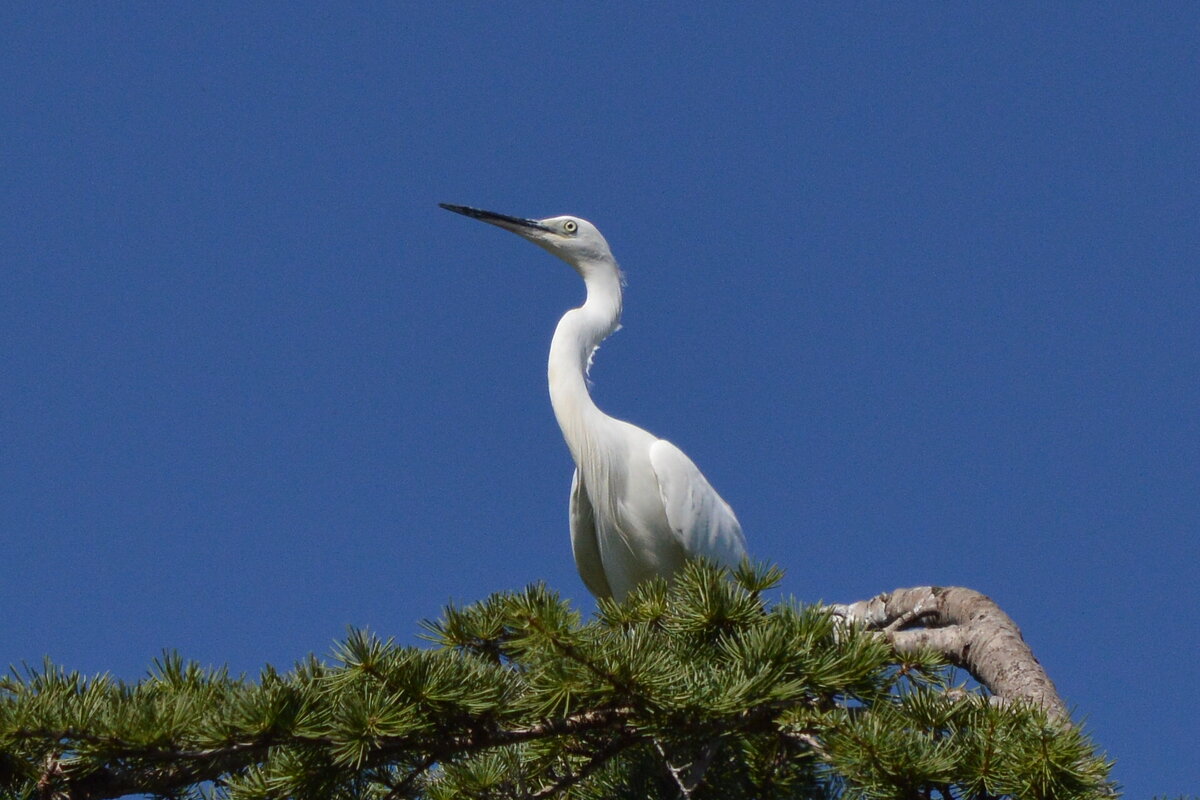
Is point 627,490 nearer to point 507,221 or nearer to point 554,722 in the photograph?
point 507,221

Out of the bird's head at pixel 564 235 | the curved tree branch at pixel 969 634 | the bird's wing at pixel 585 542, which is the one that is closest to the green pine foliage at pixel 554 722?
the curved tree branch at pixel 969 634

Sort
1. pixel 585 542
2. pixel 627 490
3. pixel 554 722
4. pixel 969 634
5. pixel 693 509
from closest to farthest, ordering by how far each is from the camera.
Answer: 1. pixel 554 722
2. pixel 969 634
3. pixel 693 509
4. pixel 627 490
5. pixel 585 542

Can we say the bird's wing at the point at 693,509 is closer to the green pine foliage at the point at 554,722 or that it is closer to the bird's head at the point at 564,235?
the bird's head at the point at 564,235

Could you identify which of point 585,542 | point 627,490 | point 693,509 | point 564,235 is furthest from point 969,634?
point 564,235

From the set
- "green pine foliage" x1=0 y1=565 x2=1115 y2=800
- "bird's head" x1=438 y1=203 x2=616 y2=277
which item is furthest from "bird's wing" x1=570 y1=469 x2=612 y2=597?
"green pine foliage" x1=0 y1=565 x2=1115 y2=800

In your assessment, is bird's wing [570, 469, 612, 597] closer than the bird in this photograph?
No

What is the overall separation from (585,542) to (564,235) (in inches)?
74.1

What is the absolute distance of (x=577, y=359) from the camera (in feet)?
22.7

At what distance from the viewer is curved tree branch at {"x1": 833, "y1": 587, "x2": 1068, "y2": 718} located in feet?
13.2

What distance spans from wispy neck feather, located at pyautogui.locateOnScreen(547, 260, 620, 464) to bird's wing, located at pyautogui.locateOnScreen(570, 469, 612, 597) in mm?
379

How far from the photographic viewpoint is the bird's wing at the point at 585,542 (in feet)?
23.5

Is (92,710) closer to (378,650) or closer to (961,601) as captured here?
(378,650)

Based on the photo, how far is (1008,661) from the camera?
164 inches

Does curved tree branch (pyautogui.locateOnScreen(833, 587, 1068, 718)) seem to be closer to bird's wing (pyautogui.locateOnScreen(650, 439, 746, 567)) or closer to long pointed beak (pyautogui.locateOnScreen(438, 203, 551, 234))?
bird's wing (pyautogui.locateOnScreen(650, 439, 746, 567))
